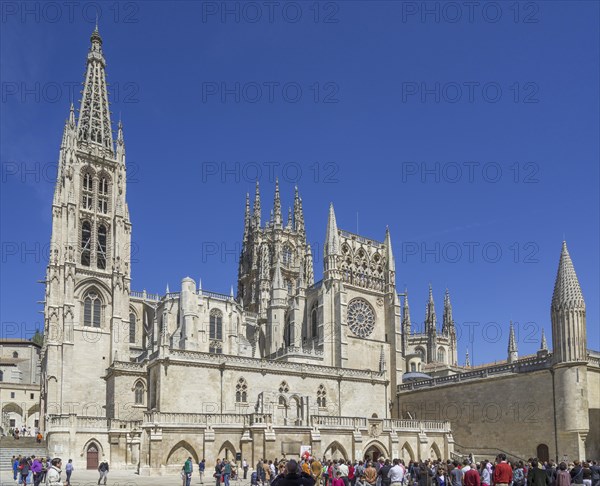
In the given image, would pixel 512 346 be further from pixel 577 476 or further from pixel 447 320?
pixel 577 476

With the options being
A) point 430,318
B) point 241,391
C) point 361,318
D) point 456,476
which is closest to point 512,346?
point 430,318

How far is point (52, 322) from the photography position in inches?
1906

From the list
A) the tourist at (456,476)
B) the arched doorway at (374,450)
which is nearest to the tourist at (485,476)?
the tourist at (456,476)

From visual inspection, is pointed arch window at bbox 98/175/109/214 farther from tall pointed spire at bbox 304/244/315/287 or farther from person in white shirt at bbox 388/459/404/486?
person in white shirt at bbox 388/459/404/486

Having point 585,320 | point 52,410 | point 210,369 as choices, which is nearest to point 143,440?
point 210,369

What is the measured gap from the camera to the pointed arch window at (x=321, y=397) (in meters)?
43.5

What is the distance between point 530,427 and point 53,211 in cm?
3855

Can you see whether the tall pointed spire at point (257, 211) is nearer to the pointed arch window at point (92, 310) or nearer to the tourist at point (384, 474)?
the pointed arch window at point (92, 310)

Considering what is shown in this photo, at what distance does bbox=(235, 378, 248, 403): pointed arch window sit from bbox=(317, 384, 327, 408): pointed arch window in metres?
5.92

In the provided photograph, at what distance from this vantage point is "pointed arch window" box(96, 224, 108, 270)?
178 feet

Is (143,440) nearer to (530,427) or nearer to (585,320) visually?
(530,427)

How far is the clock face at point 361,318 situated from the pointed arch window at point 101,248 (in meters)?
20.6

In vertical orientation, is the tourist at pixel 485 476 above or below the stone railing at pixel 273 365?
below

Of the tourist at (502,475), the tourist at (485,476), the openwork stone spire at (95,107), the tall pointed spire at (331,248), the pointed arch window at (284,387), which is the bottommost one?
the tourist at (485,476)
